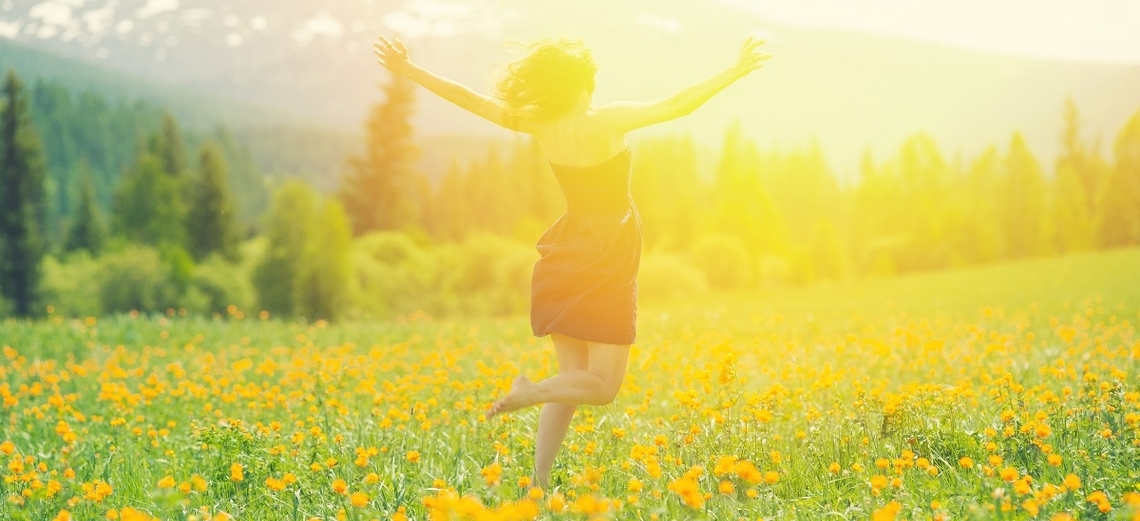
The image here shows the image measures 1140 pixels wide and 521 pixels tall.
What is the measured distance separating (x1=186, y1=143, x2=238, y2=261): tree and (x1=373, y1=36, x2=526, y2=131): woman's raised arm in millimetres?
58085

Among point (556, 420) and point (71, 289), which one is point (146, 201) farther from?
point (556, 420)

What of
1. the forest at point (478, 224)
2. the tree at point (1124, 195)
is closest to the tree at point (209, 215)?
the forest at point (478, 224)

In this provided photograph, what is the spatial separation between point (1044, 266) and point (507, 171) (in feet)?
155

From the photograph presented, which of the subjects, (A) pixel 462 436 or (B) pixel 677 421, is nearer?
(B) pixel 677 421

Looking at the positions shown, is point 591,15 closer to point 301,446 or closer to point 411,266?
point 411,266

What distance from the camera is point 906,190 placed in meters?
63.7

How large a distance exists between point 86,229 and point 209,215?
15811 millimetres

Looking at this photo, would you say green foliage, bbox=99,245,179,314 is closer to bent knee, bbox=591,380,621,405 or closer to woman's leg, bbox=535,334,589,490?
woman's leg, bbox=535,334,589,490

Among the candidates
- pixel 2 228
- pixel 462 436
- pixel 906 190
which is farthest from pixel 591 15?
pixel 462 436

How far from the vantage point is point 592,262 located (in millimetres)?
4398

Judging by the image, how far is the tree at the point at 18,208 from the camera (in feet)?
159

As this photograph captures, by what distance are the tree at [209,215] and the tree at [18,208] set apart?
10778mm

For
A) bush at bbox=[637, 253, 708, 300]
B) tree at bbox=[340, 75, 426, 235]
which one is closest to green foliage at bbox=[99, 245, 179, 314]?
tree at bbox=[340, 75, 426, 235]

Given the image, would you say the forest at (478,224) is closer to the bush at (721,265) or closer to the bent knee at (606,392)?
the bush at (721,265)
